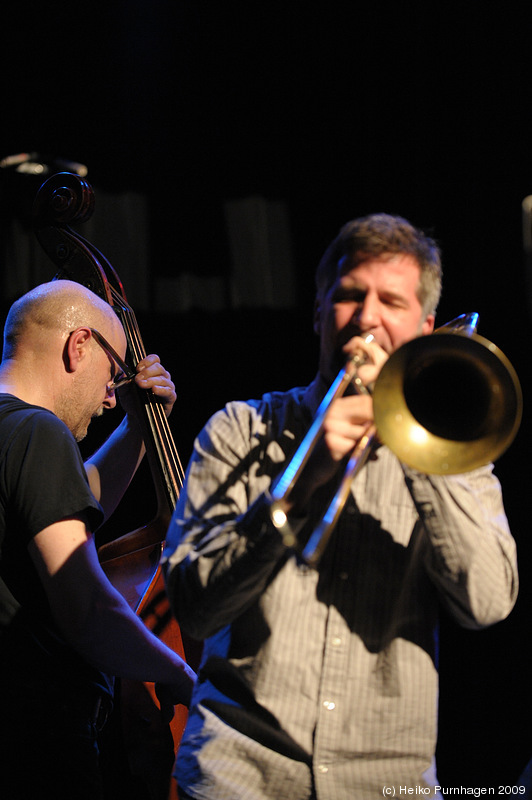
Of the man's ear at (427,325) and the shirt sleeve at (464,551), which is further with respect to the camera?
the man's ear at (427,325)

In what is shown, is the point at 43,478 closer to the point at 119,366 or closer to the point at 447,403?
the point at 119,366

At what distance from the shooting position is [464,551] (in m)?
1.27

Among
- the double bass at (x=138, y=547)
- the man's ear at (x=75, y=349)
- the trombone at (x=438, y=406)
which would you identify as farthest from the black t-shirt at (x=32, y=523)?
the trombone at (x=438, y=406)

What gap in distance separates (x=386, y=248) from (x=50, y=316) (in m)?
1.27

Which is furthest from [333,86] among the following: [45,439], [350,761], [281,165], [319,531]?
[350,761]

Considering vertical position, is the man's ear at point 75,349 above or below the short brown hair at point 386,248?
below

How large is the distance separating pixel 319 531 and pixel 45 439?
1006 millimetres

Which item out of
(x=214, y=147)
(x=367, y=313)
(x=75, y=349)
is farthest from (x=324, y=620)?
(x=214, y=147)

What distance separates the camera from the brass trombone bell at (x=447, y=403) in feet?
4.16

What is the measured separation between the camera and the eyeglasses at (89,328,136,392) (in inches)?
92.9

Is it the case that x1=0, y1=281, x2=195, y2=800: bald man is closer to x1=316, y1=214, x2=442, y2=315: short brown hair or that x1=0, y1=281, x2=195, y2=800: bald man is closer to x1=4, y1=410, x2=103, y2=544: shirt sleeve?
x1=4, y1=410, x2=103, y2=544: shirt sleeve

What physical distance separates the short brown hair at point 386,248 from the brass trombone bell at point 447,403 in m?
0.23

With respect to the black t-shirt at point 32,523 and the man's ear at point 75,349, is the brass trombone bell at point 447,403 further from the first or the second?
the man's ear at point 75,349

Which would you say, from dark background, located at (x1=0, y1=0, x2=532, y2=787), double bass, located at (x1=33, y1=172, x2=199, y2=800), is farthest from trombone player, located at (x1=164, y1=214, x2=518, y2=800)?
dark background, located at (x1=0, y1=0, x2=532, y2=787)
